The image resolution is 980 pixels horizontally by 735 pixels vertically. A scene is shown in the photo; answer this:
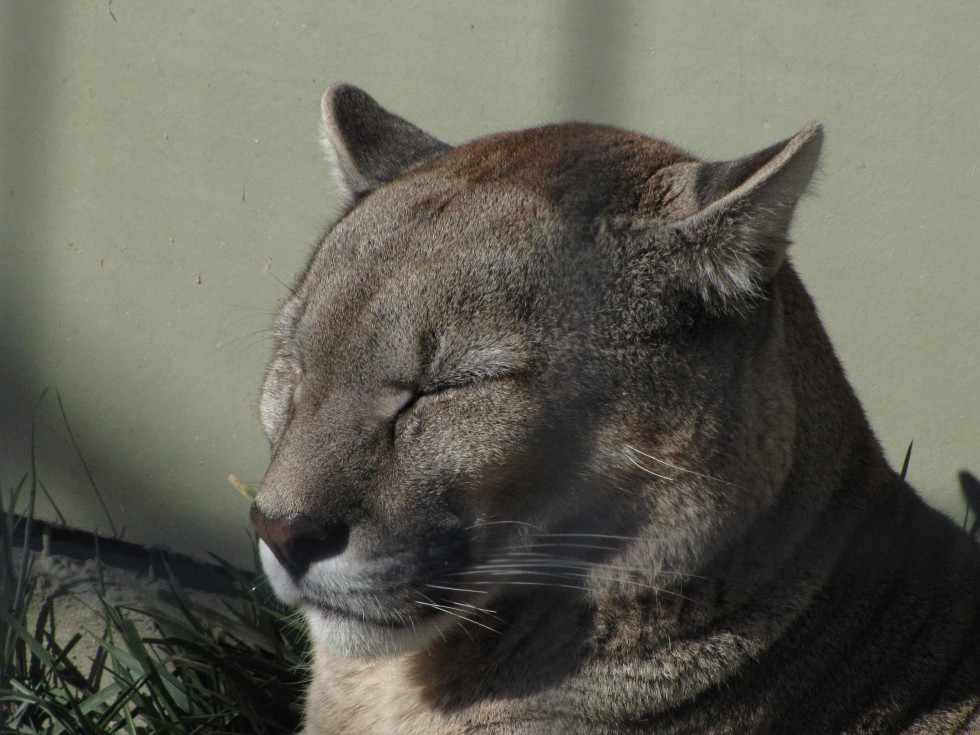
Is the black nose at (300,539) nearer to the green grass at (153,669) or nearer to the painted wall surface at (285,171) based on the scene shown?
the green grass at (153,669)

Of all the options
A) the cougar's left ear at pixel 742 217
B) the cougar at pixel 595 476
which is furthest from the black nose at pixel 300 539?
the cougar's left ear at pixel 742 217

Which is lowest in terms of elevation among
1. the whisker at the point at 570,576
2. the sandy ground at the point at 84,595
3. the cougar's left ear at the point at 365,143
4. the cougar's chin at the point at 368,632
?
the sandy ground at the point at 84,595

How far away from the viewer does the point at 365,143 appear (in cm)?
287

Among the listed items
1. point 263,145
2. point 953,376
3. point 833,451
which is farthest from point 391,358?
point 953,376

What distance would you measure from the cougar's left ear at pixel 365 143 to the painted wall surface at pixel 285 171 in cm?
100

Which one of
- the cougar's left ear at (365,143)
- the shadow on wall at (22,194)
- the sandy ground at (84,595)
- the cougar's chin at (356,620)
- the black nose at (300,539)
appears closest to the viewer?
the black nose at (300,539)

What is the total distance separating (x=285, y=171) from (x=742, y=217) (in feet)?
7.70

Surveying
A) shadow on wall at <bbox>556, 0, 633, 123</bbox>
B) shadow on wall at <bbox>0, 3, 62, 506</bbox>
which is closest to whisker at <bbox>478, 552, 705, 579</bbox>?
shadow on wall at <bbox>556, 0, 633, 123</bbox>

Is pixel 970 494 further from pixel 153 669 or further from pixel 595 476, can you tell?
pixel 153 669

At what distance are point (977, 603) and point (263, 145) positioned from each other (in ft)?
9.31

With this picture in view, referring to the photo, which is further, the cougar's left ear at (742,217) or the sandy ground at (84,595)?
the sandy ground at (84,595)

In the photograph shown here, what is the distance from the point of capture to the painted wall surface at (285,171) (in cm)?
365

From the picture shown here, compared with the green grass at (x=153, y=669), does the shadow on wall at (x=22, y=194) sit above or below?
above

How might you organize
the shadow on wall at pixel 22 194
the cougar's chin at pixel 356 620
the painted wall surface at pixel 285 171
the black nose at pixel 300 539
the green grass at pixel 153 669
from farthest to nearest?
the shadow on wall at pixel 22 194 < the painted wall surface at pixel 285 171 < the green grass at pixel 153 669 < the cougar's chin at pixel 356 620 < the black nose at pixel 300 539
